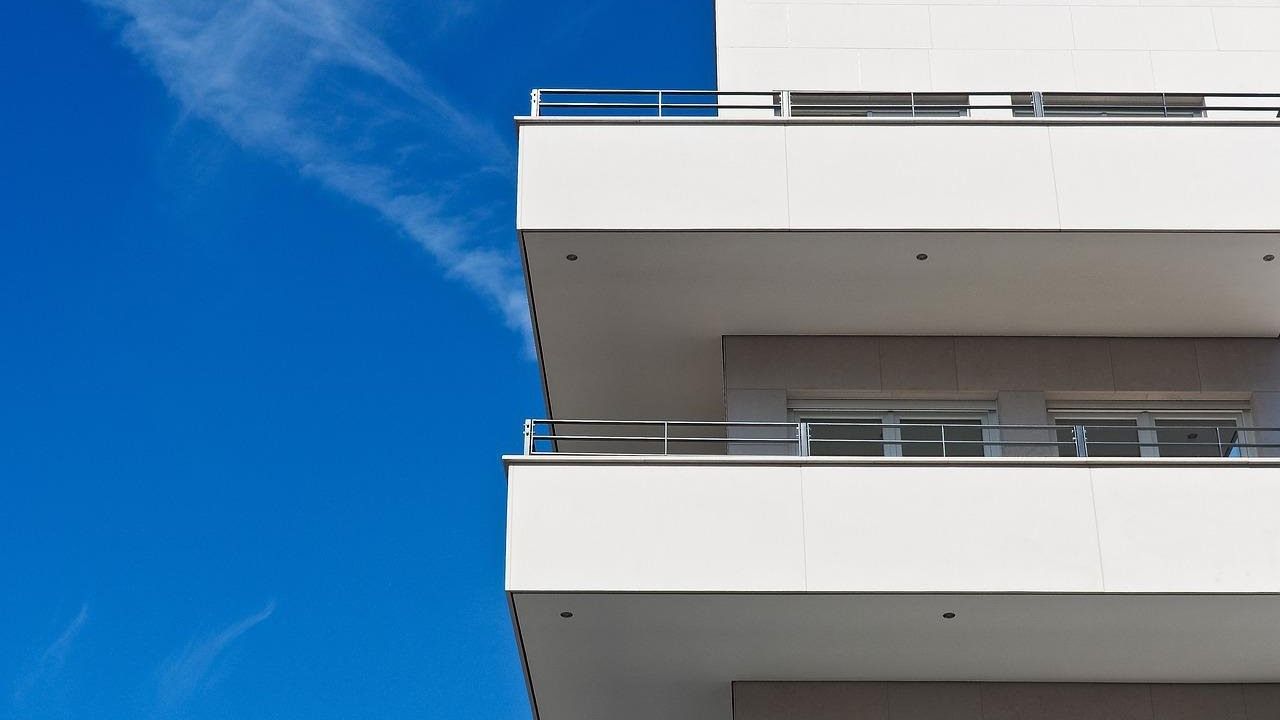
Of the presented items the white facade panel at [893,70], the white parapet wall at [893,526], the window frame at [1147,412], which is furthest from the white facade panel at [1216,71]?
the white parapet wall at [893,526]

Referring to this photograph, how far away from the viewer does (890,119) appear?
1484 centimetres

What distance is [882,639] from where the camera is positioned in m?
13.6

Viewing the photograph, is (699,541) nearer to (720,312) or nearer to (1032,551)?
(1032,551)

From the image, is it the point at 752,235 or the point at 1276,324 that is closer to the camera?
the point at 752,235

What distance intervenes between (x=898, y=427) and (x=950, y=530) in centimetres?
302

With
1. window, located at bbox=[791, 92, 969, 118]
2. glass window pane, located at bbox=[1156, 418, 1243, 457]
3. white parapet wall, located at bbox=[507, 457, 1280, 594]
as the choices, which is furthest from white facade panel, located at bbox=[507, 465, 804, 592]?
window, located at bbox=[791, 92, 969, 118]

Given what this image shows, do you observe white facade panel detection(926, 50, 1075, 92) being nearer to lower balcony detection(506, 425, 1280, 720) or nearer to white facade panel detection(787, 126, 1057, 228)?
white facade panel detection(787, 126, 1057, 228)

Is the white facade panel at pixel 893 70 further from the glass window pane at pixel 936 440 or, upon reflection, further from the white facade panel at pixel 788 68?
the glass window pane at pixel 936 440

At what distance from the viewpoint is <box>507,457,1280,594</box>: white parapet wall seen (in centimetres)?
1266

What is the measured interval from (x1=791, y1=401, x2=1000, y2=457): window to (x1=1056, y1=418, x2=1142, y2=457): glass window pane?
0.87m

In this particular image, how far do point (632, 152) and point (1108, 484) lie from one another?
5.28m

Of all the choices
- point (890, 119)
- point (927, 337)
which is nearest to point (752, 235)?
point (890, 119)

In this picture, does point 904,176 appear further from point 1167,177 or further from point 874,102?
point 874,102

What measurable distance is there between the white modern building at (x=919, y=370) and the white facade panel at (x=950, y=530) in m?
0.02
